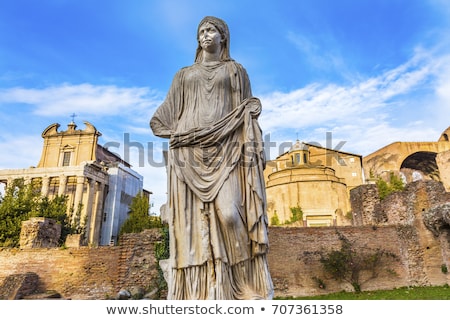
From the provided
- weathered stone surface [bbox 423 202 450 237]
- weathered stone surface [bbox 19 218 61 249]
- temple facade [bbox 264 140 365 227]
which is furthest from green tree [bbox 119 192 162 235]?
weathered stone surface [bbox 423 202 450 237]

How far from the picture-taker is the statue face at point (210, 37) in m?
4.03

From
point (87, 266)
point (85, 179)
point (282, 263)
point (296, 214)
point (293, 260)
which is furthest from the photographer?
point (296, 214)

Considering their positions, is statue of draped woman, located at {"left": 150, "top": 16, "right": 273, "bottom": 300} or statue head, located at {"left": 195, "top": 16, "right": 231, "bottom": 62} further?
statue head, located at {"left": 195, "top": 16, "right": 231, "bottom": 62}

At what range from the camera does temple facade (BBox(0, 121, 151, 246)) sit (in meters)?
37.4

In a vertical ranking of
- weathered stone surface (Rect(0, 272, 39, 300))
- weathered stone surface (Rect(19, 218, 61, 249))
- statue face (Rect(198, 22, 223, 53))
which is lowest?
weathered stone surface (Rect(0, 272, 39, 300))

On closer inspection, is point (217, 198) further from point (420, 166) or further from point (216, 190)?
point (420, 166)

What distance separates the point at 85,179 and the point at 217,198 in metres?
38.0

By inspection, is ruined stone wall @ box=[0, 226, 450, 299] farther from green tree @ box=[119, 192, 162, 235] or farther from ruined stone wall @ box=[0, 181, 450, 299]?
green tree @ box=[119, 192, 162, 235]

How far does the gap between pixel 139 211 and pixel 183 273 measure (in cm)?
3536

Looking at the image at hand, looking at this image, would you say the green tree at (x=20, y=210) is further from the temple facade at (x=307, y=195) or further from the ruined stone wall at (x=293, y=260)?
the temple facade at (x=307, y=195)

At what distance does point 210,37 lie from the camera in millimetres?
4020

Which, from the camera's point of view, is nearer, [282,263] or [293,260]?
[282,263]

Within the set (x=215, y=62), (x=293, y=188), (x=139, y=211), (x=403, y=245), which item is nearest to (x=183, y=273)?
(x=215, y=62)

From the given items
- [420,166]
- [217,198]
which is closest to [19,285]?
[217,198]
